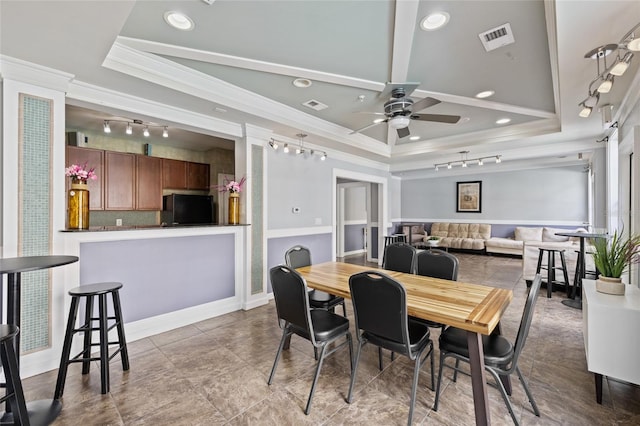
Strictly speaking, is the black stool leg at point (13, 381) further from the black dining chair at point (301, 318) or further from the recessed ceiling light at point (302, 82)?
the recessed ceiling light at point (302, 82)

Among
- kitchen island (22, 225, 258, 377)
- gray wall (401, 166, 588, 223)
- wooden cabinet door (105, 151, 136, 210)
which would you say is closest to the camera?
kitchen island (22, 225, 258, 377)

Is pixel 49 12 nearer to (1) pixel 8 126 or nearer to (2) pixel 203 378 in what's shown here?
(1) pixel 8 126

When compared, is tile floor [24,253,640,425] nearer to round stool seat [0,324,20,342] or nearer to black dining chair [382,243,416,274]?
round stool seat [0,324,20,342]

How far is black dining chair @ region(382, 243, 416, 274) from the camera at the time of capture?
3166 millimetres

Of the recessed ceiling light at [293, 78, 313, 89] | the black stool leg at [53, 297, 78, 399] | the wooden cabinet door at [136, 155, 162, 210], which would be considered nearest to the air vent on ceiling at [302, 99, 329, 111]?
the recessed ceiling light at [293, 78, 313, 89]

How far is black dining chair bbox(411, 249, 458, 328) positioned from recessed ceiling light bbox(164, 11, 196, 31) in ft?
9.31

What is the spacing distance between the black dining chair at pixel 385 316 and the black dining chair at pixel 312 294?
2.66 ft

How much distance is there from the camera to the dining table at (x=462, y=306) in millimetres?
1630

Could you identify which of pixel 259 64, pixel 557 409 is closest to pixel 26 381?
pixel 259 64

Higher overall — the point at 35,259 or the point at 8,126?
the point at 8,126

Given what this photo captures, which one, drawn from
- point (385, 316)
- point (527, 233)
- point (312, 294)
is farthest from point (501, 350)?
point (527, 233)

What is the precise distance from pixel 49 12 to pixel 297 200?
342 centimetres

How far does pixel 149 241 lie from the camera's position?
312cm

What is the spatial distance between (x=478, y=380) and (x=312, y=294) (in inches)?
68.6
